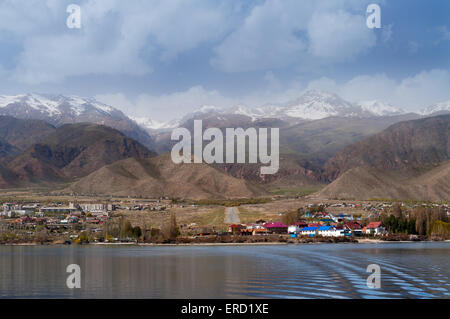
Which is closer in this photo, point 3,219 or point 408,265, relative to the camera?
point 408,265

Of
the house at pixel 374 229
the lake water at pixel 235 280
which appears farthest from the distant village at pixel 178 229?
the lake water at pixel 235 280

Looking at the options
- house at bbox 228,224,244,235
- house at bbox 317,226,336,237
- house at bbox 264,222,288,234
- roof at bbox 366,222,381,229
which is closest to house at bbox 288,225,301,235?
house at bbox 264,222,288,234

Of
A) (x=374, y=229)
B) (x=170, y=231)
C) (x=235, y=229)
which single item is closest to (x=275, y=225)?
(x=235, y=229)

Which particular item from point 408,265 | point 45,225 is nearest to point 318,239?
point 408,265

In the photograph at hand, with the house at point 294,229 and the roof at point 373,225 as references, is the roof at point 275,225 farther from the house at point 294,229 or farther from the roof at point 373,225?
the roof at point 373,225
